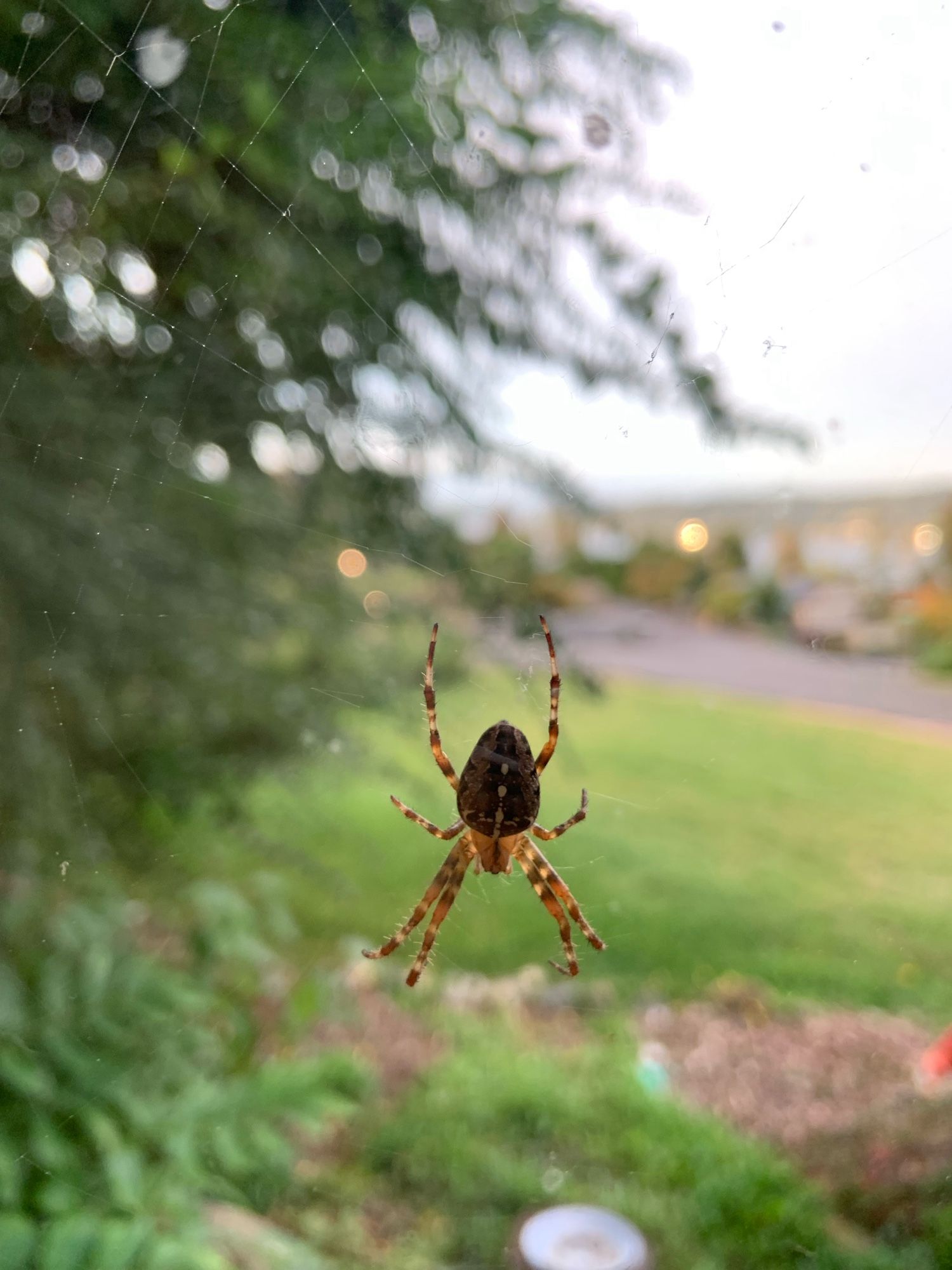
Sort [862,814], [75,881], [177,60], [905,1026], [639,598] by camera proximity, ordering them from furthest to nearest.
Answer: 1. [862,814]
2. [639,598]
3. [905,1026]
4. [75,881]
5. [177,60]

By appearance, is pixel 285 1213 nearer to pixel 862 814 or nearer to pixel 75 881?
pixel 75 881

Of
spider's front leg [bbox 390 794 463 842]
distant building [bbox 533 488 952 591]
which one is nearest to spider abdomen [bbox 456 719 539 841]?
spider's front leg [bbox 390 794 463 842]

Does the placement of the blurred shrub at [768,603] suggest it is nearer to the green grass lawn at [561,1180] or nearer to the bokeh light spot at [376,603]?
the bokeh light spot at [376,603]

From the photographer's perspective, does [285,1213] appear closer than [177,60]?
No

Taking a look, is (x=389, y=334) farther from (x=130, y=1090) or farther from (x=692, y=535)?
(x=130, y=1090)

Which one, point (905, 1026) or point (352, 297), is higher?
point (352, 297)

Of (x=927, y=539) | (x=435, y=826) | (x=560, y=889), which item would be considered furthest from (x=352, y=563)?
(x=927, y=539)

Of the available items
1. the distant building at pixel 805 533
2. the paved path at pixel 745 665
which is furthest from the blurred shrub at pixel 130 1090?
the distant building at pixel 805 533

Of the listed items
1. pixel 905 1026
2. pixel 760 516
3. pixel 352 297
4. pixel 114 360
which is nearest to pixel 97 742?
pixel 114 360
